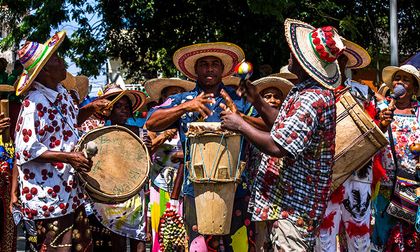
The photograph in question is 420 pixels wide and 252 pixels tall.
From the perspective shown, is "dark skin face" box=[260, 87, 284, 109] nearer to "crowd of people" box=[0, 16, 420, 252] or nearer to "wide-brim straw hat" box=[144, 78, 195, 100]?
"crowd of people" box=[0, 16, 420, 252]

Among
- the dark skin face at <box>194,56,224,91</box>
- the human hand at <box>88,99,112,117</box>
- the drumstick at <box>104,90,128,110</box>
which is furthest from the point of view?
the drumstick at <box>104,90,128,110</box>

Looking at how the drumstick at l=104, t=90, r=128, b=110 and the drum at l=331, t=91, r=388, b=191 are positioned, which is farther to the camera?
the drumstick at l=104, t=90, r=128, b=110

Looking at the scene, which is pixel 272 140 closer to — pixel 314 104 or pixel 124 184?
pixel 314 104

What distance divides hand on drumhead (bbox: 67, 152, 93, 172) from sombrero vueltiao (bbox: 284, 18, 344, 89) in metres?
1.84

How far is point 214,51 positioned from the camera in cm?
670

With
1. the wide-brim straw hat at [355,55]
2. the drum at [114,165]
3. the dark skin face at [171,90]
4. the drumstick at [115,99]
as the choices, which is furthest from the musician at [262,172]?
the dark skin face at [171,90]

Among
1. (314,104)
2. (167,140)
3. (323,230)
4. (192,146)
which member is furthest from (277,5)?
(314,104)

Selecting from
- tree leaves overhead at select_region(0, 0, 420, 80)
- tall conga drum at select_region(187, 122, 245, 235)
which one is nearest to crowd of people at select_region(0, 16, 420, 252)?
tall conga drum at select_region(187, 122, 245, 235)

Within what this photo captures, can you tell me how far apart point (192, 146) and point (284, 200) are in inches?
44.0

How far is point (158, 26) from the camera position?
1636cm

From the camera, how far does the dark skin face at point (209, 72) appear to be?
6.55 m

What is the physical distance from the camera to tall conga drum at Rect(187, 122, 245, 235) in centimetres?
586

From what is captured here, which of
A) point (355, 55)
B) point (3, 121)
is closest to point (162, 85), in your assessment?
Result: point (3, 121)

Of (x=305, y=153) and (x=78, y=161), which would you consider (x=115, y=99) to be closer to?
(x=78, y=161)
